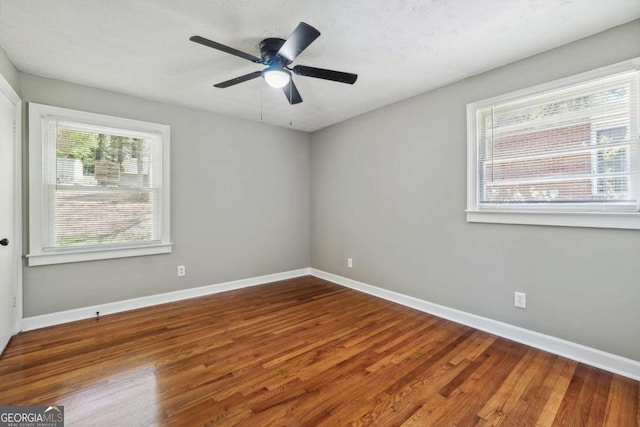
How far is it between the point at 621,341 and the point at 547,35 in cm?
226

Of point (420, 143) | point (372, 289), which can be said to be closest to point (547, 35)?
point (420, 143)

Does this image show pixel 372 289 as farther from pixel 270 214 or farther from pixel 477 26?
pixel 477 26

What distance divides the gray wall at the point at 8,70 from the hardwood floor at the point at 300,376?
2248mm

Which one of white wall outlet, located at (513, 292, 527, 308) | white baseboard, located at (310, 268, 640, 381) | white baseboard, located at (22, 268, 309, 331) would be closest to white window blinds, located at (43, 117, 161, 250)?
white baseboard, located at (22, 268, 309, 331)

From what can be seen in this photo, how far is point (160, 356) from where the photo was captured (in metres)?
2.19

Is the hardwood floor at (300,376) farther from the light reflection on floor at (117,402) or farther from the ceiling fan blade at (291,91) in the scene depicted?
the ceiling fan blade at (291,91)

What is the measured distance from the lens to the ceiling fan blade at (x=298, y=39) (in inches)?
62.9

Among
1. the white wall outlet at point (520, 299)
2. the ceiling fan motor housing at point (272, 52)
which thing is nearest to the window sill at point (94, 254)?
the ceiling fan motor housing at point (272, 52)

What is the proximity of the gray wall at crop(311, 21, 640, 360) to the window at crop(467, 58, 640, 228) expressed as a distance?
0.10 metres

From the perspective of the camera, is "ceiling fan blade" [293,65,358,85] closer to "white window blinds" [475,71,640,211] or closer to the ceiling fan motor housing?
the ceiling fan motor housing

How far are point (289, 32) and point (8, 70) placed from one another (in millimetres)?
2433


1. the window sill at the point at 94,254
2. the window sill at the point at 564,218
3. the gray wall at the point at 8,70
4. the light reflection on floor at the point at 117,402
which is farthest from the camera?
the window sill at the point at 94,254

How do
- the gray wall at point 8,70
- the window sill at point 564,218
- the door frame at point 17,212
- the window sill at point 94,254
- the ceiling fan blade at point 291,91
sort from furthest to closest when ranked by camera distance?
the window sill at point 94,254 < the door frame at point 17,212 < the ceiling fan blade at point 291,91 < the gray wall at point 8,70 < the window sill at point 564,218

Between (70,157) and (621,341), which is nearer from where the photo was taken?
(621,341)
